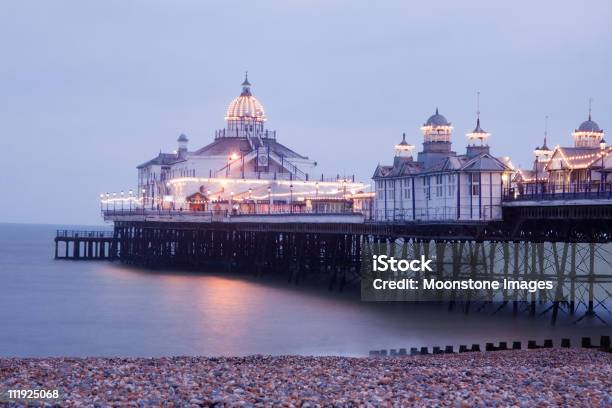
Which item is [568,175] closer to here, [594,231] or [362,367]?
[594,231]

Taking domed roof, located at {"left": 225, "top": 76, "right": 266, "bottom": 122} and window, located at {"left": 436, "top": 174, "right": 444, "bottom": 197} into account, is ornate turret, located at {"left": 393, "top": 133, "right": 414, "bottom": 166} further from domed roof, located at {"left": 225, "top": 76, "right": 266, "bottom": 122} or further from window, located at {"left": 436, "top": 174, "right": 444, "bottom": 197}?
domed roof, located at {"left": 225, "top": 76, "right": 266, "bottom": 122}

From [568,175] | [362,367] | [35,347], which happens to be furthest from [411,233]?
[362,367]

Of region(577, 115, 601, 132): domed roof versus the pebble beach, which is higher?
region(577, 115, 601, 132): domed roof

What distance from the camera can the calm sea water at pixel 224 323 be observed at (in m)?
37.1

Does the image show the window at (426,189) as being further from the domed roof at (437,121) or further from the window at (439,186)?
the domed roof at (437,121)

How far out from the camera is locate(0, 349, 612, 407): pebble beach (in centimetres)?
1775

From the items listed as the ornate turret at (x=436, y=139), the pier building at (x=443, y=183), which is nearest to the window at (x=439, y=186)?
the pier building at (x=443, y=183)

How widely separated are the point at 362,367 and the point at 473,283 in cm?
2468

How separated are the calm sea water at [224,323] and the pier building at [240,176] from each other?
2739 cm

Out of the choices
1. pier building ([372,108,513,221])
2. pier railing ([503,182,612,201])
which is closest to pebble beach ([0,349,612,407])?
pier railing ([503,182,612,201])

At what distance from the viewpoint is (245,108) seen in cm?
11344

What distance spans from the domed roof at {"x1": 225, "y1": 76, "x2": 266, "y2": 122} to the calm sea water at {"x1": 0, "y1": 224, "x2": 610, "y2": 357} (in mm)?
51031

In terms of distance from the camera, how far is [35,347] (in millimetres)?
37031

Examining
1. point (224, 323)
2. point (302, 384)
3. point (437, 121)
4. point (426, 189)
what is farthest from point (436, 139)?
point (302, 384)
